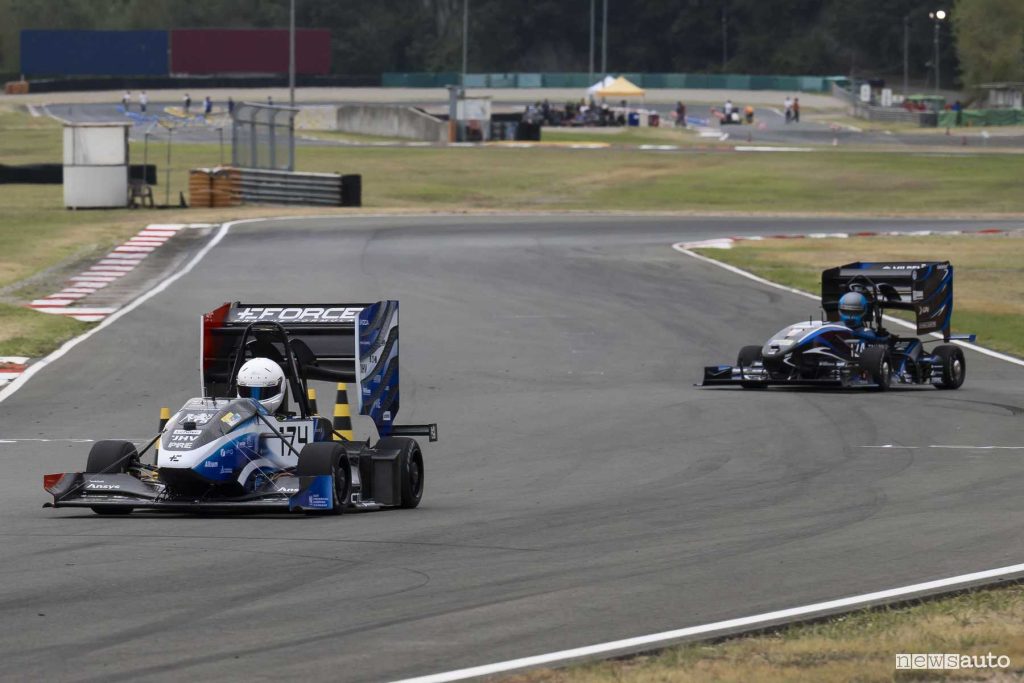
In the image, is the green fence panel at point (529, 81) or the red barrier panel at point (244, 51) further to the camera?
the green fence panel at point (529, 81)

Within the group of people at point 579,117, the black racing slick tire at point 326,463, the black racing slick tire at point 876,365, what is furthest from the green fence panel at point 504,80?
the black racing slick tire at point 326,463

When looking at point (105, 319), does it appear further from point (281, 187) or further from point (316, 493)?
point (281, 187)

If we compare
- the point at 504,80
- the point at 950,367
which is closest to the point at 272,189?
the point at 950,367

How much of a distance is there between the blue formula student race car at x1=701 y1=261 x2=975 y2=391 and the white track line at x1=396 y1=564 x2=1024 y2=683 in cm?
1224

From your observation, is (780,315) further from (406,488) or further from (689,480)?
(406,488)

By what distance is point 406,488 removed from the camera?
1429cm

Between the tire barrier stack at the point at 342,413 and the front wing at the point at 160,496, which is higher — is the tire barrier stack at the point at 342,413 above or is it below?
above

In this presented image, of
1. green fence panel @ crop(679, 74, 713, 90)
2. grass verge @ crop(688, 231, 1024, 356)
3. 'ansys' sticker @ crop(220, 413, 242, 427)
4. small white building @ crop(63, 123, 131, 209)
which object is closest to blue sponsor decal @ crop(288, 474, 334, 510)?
'ansys' sticker @ crop(220, 413, 242, 427)

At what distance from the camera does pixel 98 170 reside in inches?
2076

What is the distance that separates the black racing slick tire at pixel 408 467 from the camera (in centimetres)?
1425

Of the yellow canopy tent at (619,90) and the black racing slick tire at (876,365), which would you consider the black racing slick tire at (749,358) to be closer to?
the black racing slick tire at (876,365)

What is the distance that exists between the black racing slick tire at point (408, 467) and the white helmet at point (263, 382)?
3.23 ft

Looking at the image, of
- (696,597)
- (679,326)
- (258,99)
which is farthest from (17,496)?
(258,99)

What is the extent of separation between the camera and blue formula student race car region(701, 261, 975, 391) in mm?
23469
